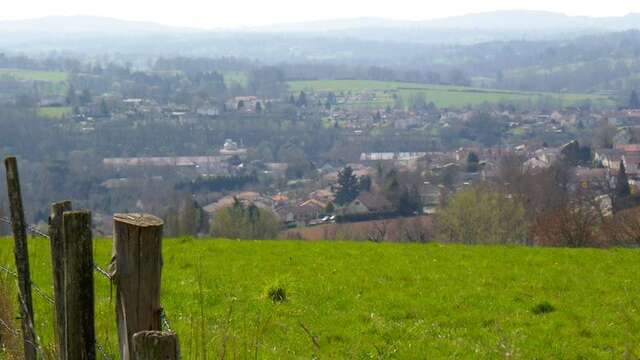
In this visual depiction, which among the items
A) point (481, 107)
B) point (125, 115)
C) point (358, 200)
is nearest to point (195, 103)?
point (125, 115)

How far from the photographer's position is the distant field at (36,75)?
453ft

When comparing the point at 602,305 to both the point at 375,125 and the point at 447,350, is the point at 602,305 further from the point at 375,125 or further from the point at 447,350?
the point at 375,125

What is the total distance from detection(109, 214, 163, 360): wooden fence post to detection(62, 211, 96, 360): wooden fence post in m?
0.19

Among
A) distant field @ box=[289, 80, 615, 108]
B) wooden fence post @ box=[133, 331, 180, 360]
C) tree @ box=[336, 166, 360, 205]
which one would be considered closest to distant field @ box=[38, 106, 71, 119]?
distant field @ box=[289, 80, 615, 108]

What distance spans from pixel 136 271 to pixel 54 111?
344ft

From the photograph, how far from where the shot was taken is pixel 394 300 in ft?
35.1

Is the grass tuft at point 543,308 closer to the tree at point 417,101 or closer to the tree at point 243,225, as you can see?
the tree at point 243,225

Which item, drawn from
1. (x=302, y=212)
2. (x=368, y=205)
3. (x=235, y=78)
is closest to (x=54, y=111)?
(x=302, y=212)

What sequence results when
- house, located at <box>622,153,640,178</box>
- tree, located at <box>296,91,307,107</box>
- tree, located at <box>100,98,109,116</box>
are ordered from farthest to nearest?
tree, located at <box>296,91,307,107</box>, tree, located at <box>100,98,109,116</box>, house, located at <box>622,153,640,178</box>

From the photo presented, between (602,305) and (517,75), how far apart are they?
171 meters

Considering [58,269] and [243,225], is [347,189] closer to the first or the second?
[243,225]

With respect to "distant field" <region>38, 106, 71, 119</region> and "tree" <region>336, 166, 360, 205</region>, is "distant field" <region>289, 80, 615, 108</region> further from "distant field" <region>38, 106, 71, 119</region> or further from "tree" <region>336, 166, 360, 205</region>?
"tree" <region>336, 166, 360, 205</region>

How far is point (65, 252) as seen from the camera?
147 inches

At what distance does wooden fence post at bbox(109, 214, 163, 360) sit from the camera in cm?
353
